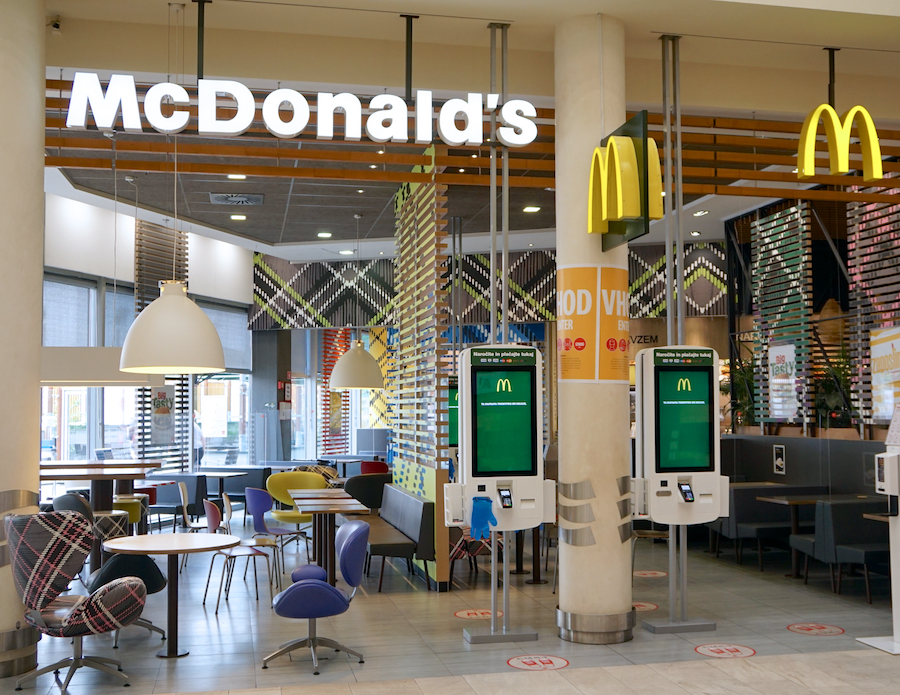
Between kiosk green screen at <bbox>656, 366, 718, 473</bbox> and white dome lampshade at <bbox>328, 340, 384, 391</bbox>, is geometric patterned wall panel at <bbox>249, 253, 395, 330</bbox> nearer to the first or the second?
white dome lampshade at <bbox>328, 340, 384, 391</bbox>

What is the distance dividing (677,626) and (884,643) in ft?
4.52

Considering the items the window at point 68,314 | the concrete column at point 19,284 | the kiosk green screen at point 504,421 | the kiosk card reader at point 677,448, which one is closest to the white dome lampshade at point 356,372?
the window at point 68,314

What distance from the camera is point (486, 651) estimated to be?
591 centimetres

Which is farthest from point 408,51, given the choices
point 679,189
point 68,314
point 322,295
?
point 322,295

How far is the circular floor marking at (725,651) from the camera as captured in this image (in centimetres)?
577

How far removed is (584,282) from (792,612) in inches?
132

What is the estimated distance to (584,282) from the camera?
624 centimetres

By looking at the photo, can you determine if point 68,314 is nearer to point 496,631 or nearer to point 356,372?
point 356,372

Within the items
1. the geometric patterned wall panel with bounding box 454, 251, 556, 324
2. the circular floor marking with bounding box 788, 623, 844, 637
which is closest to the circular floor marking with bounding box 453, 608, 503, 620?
the circular floor marking with bounding box 788, 623, 844, 637

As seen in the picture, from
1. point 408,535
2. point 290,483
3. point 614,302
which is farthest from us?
point 290,483

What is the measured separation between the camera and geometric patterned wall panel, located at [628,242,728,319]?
13.2 meters

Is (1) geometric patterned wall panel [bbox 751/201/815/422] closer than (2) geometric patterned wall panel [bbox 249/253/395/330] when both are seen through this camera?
Yes

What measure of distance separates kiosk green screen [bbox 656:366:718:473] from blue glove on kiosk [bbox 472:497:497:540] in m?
1.36

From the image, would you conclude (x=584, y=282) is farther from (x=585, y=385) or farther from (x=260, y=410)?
(x=260, y=410)
